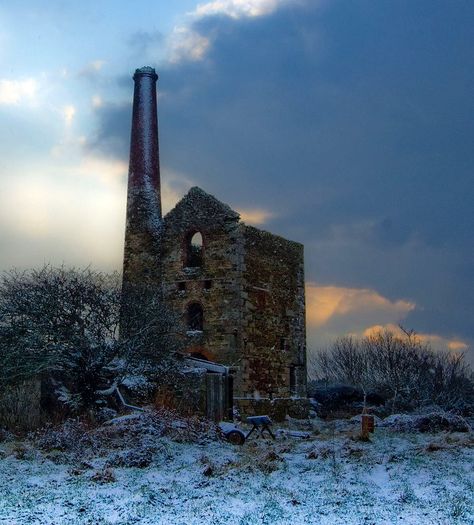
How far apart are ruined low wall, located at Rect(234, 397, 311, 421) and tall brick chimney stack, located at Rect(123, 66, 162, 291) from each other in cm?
570

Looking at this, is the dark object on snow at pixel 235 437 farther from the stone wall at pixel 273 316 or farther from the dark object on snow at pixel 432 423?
the stone wall at pixel 273 316

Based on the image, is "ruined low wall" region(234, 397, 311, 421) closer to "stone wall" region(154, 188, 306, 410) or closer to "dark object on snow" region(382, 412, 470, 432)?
"stone wall" region(154, 188, 306, 410)

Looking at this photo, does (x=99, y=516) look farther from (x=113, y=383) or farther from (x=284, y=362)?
(x=284, y=362)

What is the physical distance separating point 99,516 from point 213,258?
17241 mm

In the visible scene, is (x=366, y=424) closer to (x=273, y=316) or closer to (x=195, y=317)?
(x=273, y=316)

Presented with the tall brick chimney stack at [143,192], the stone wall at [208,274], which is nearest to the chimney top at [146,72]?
the tall brick chimney stack at [143,192]

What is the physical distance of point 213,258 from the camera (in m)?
25.3

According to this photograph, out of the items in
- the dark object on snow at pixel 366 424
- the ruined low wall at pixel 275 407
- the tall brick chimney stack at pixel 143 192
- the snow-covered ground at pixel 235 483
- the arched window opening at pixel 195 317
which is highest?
the tall brick chimney stack at pixel 143 192

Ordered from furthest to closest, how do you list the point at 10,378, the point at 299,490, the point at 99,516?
1. the point at 10,378
2. the point at 299,490
3. the point at 99,516

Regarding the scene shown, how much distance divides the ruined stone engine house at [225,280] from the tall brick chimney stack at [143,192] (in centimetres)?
4

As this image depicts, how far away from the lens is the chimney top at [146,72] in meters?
29.9

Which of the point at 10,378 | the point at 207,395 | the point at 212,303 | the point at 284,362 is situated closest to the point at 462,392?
the point at 284,362

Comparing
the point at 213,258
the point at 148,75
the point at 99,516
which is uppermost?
the point at 148,75

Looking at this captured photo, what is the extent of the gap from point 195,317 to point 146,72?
1147 cm
